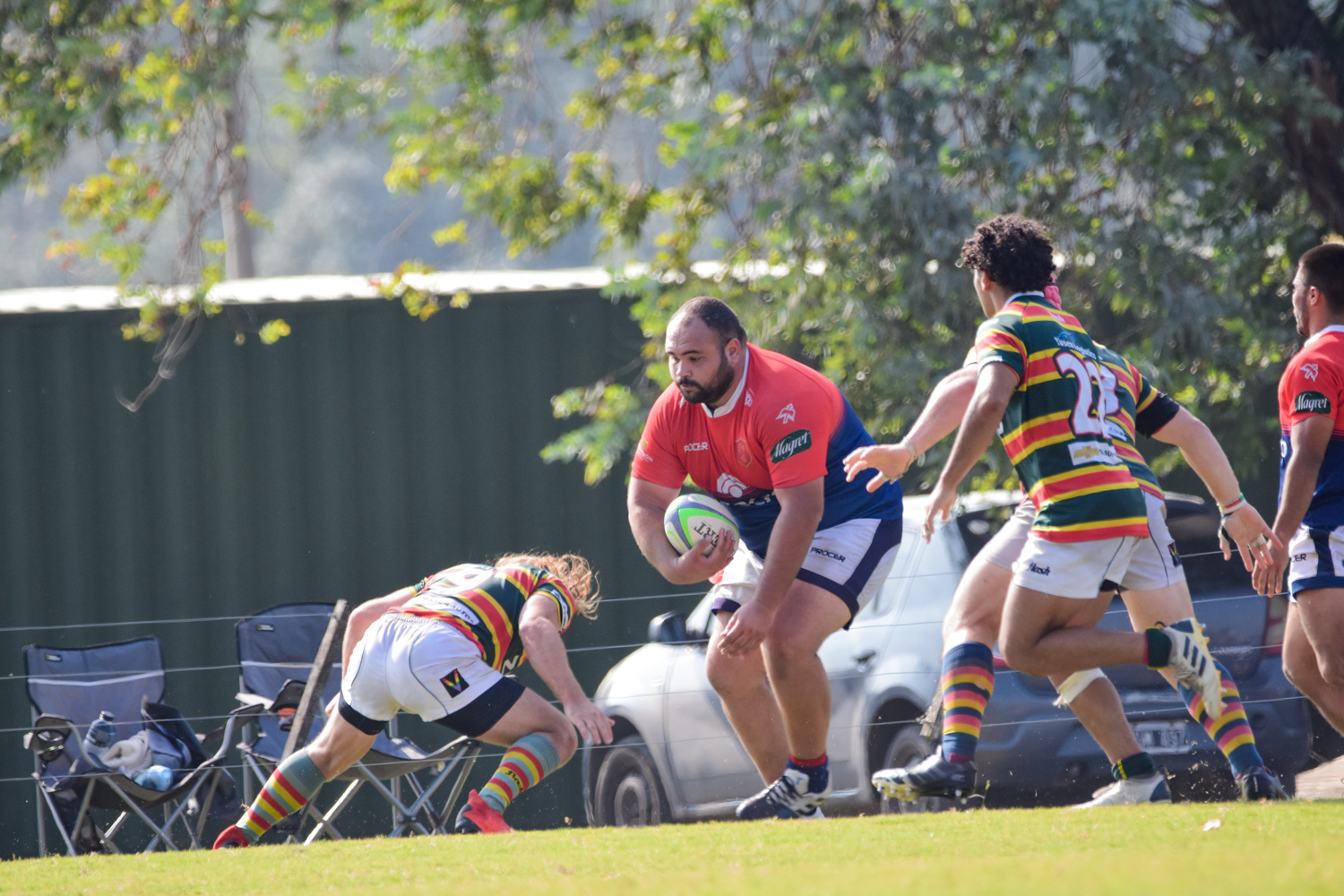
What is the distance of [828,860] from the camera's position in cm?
400

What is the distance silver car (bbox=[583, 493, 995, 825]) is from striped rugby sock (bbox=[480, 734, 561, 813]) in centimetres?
157

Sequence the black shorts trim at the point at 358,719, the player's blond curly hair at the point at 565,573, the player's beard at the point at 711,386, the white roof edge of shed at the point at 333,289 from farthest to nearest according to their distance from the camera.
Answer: the white roof edge of shed at the point at 333,289, the player's blond curly hair at the point at 565,573, the black shorts trim at the point at 358,719, the player's beard at the point at 711,386

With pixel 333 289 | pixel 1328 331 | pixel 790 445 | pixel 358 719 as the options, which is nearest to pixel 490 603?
pixel 358 719

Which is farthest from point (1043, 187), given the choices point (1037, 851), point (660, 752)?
point (1037, 851)

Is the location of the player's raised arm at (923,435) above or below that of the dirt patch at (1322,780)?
above

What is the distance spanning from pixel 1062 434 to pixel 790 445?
0.96 meters

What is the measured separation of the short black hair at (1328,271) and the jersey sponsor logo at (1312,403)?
44 cm

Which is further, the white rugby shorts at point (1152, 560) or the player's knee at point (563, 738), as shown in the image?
the player's knee at point (563, 738)

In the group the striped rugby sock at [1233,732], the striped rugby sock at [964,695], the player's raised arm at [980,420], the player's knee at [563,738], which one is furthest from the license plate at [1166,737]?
the player's knee at [563,738]

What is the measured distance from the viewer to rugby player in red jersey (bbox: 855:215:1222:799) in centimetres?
475

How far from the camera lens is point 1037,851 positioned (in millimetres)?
3939

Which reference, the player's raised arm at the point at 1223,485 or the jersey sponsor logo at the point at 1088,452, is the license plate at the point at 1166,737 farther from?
the jersey sponsor logo at the point at 1088,452

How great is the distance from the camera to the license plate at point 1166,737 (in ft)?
21.1

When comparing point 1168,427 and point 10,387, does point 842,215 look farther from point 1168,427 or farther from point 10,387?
point 10,387
